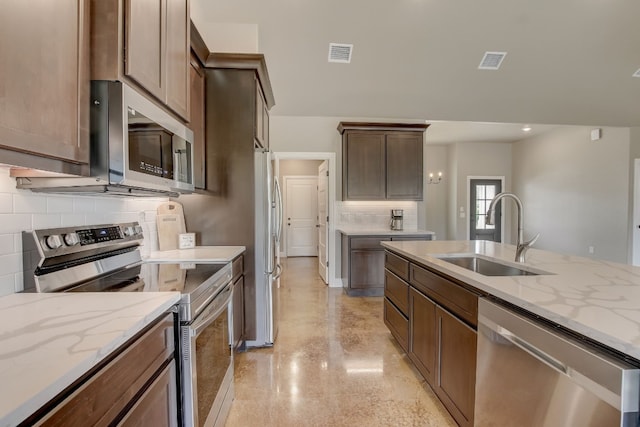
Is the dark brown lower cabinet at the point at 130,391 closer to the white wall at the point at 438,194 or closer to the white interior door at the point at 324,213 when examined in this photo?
the white interior door at the point at 324,213

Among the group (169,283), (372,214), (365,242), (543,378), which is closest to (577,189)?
(372,214)

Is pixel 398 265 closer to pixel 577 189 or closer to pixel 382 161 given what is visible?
pixel 382 161

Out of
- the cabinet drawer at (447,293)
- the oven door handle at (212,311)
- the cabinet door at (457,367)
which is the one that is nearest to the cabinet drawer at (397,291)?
the cabinet drawer at (447,293)

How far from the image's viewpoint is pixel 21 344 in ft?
2.44

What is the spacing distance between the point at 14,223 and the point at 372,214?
4138 millimetres

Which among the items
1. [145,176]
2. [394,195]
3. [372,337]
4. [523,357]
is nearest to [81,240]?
[145,176]

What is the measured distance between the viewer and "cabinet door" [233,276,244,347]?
7.57 ft

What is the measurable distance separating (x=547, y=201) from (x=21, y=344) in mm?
8073

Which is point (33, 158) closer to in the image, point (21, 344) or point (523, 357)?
point (21, 344)

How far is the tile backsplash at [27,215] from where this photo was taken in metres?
1.17

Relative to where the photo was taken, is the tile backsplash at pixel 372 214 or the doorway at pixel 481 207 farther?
the doorway at pixel 481 207

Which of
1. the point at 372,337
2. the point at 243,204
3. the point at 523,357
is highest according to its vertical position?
the point at 243,204

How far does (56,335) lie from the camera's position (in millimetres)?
795

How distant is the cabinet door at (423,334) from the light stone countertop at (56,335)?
1.48 m
